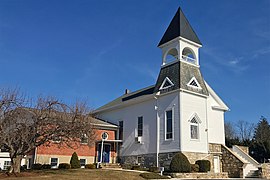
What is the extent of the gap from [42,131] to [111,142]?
13.1m

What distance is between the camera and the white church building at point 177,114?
83.3ft

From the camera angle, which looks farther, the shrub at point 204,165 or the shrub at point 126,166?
the shrub at point 126,166

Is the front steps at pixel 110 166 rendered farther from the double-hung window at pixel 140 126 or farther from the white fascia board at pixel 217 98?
the white fascia board at pixel 217 98

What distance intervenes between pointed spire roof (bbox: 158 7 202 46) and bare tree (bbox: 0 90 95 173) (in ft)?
42.5

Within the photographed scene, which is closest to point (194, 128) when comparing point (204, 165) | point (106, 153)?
point (204, 165)

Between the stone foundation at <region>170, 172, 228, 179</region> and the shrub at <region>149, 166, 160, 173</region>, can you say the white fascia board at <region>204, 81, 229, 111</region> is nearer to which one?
the stone foundation at <region>170, 172, 228, 179</region>

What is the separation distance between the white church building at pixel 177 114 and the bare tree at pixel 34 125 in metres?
8.42

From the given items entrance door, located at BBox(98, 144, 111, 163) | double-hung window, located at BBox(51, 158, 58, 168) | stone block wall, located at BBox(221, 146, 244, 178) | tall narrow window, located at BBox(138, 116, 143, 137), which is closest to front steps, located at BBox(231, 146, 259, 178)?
stone block wall, located at BBox(221, 146, 244, 178)

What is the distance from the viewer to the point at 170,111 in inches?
1030

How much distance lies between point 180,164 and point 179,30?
12.4 metres

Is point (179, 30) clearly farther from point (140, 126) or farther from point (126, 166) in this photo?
point (126, 166)

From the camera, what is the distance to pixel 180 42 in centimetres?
2764

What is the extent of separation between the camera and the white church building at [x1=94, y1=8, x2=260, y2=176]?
2539 cm

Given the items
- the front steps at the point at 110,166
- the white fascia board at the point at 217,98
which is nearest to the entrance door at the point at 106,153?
the front steps at the point at 110,166
